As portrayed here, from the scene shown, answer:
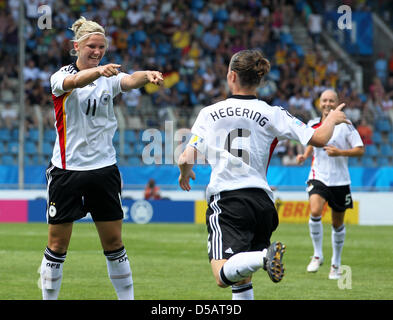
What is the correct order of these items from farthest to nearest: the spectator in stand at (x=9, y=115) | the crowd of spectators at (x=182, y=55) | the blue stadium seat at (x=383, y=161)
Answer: the crowd of spectators at (x=182, y=55), the blue stadium seat at (x=383, y=161), the spectator in stand at (x=9, y=115)

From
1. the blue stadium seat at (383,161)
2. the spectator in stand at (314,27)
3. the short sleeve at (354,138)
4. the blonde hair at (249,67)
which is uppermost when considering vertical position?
the spectator in stand at (314,27)

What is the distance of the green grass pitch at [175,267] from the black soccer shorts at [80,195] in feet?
6.45

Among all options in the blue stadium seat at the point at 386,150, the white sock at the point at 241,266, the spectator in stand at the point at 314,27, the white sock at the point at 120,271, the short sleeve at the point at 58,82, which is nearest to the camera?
the white sock at the point at 241,266

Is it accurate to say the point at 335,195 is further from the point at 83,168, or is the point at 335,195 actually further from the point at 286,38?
the point at 286,38

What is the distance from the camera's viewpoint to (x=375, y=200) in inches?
855

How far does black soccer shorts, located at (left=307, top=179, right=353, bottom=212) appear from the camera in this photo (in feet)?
37.2

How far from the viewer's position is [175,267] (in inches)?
460

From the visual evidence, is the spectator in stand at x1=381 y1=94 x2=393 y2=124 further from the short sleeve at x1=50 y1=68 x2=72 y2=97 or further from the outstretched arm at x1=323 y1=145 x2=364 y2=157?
the short sleeve at x1=50 y1=68 x2=72 y2=97

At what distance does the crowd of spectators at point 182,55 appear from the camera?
24.3 m

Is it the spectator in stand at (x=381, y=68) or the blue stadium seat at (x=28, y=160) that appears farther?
the spectator in stand at (x=381, y=68)

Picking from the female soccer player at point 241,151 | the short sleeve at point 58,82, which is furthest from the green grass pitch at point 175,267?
the short sleeve at point 58,82

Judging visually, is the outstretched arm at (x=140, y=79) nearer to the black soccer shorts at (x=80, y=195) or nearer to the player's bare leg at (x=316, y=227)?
the black soccer shorts at (x=80, y=195)

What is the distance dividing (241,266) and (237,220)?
1.56 ft

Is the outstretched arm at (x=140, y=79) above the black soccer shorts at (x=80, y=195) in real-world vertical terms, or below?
above
